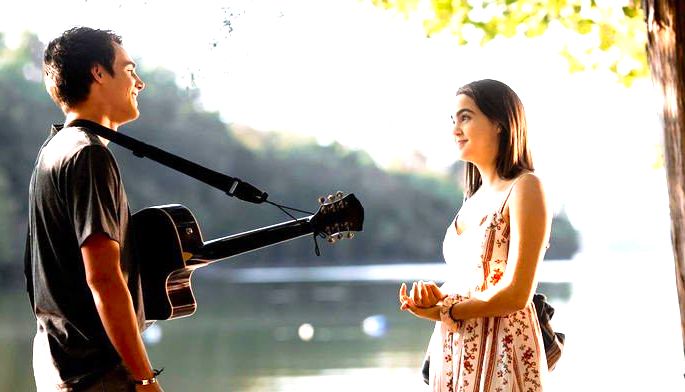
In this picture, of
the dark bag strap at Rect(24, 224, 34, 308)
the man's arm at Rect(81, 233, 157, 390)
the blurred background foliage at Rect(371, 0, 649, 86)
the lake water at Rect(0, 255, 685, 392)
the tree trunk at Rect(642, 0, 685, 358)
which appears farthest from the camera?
the lake water at Rect(0, 255, 685, 392)

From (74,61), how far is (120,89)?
10cm

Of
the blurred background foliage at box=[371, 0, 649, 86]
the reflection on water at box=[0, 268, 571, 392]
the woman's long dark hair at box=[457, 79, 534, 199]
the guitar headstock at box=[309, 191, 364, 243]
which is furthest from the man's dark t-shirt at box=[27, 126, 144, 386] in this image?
the reflection on water at box=[0, 268, 571, 392]

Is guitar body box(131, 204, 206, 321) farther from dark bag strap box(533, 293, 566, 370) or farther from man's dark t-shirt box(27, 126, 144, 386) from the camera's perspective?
dark bag strap box(533, 293, 566, 370)

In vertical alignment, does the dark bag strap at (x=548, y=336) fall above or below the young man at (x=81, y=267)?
below

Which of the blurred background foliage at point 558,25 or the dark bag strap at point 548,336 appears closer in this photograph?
the dark bag strap at point 548,336

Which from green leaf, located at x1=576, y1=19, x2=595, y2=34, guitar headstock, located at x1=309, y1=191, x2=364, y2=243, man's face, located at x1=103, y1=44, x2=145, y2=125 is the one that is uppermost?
green leaf, located at x1=576, y1=19, x2=595, y2=34

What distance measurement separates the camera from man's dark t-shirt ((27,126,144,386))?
1727 mm

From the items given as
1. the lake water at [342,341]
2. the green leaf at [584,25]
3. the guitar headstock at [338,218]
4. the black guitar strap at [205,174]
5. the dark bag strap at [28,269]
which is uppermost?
the green leaf at [584,25]

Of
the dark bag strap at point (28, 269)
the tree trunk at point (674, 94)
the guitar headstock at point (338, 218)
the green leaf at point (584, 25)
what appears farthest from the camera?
the green leaf at point (584, 25)

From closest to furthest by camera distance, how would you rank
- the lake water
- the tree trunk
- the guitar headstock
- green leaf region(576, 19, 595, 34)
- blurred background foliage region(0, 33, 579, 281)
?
the tree trunk
the guitar headstock
green leaf region(576, 19, 595, 34)
the lake water
blurred background foliage region(0, 33, 579, 281)

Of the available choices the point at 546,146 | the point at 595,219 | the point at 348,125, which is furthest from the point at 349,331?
the point at 595,219

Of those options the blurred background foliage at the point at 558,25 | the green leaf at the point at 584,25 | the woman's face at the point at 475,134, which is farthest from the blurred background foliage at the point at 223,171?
the woman's face at the point at 475,134

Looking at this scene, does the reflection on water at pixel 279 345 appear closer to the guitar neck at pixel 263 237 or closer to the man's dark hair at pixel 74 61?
the guitar neck at pixel 263 237

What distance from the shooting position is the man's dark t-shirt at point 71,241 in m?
1.73
